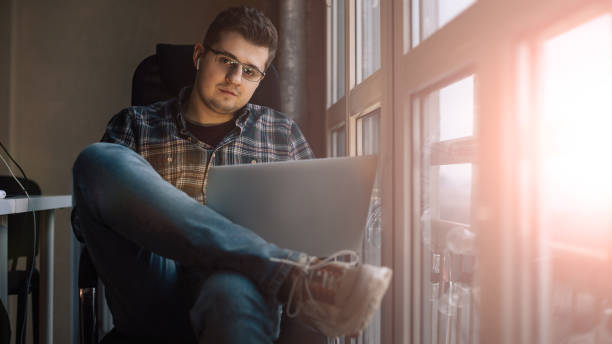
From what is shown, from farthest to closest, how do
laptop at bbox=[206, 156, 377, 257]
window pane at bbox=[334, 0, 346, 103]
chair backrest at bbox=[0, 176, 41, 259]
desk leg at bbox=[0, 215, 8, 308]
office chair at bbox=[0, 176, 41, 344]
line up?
window pane at bbox=[334, 0, 346, 103]
chair backrest at bbox=[0, 176, 41, 259]
office chair at bbox=[0, 176, 41, 344]
desk leg at bbox=[0, 215, 8, 308]
laptop at bbox=[206, 156, 377, 257]

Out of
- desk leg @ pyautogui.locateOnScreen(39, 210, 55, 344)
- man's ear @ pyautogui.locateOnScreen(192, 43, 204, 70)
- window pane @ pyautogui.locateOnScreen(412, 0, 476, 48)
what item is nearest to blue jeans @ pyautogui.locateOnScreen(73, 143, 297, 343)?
window pane @ pyautogui.locateOnScreen(412, 0, 476, 48)

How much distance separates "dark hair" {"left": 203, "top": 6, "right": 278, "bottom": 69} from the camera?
1270 millimetres

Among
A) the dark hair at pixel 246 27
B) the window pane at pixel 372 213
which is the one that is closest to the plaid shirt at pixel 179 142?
the dark hair at pixel 246 27

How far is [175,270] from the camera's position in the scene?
0.81 meters

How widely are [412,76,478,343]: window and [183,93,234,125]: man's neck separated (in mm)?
731

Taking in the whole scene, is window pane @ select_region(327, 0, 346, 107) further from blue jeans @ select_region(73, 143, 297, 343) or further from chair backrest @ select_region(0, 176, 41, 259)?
chair backrest @ select_region(0, 176, 41, 259)

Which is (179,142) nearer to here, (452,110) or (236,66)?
(236,66)

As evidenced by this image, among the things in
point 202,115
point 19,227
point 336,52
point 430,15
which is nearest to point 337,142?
point 336,52

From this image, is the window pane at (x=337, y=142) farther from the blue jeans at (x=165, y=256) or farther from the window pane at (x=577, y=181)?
the window pane at (x=577, y=181)

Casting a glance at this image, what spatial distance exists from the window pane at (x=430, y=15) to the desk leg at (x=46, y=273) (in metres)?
1.28

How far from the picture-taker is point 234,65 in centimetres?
125

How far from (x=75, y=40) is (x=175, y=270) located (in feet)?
5.84

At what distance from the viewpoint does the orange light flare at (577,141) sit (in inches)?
17.4

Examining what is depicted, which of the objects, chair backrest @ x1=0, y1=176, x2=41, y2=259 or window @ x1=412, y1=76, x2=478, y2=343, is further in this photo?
chair backrest @ x1=0, y1=176, x2=41, y2=259
